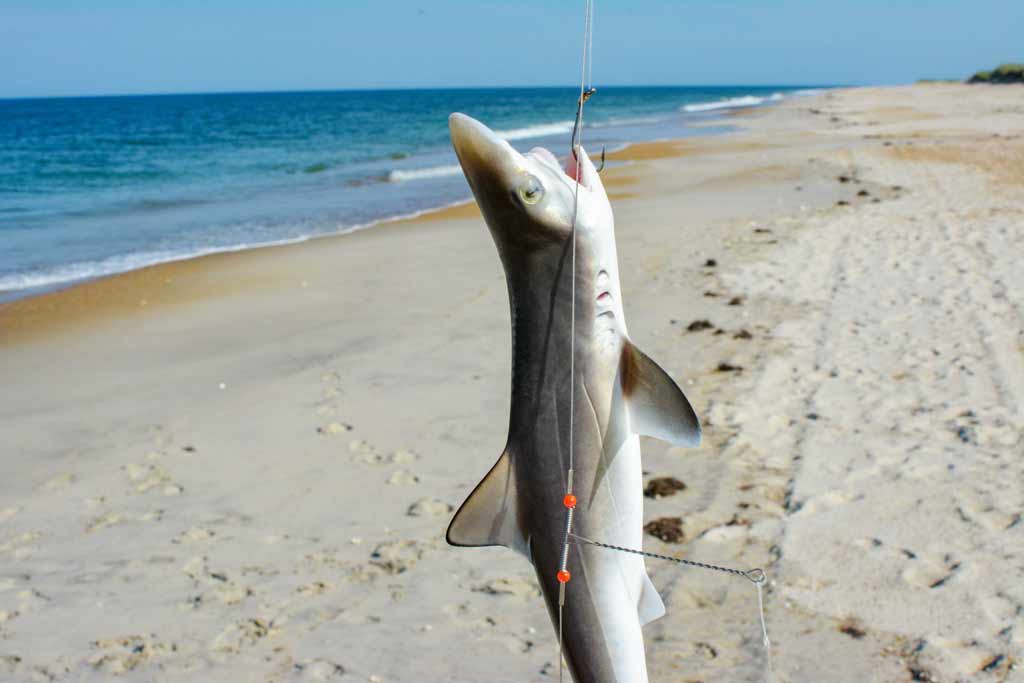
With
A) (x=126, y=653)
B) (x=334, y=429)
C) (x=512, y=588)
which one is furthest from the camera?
(x=334, y=429)

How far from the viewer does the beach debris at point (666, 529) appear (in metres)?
5.10

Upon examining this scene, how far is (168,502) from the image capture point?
19.9ft

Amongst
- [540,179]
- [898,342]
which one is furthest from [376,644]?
[898,342]

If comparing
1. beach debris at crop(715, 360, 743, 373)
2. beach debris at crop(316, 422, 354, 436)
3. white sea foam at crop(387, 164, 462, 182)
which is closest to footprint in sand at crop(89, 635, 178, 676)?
beach debris at crop(316, 422, 354, 436)

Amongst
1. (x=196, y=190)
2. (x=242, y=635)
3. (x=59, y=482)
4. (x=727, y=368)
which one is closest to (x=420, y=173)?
(x=196, y=190)

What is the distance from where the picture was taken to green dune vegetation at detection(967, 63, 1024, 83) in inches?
3083

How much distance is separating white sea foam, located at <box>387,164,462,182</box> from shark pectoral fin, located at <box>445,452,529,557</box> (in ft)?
83.3

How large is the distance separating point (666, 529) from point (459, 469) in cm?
169

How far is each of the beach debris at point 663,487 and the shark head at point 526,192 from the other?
3.52 m

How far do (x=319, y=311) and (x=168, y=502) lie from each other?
16.7 ft

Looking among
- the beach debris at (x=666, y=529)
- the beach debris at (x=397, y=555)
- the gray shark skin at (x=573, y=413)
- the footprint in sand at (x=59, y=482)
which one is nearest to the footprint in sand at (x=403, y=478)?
the beach debris at (x=397, y=555)

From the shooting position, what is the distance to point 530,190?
2.24 metres

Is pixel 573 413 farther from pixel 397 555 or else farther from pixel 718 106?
pixel 718 106

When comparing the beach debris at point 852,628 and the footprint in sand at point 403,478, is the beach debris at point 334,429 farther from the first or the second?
the beach debris at point 852,628
